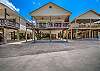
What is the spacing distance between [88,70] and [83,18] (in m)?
31.5

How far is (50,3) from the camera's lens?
34.1 meters

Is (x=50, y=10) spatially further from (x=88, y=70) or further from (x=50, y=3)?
(x=88, y=70)

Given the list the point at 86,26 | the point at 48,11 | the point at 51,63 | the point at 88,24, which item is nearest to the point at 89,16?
the point at 88,24

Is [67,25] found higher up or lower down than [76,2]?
lower down

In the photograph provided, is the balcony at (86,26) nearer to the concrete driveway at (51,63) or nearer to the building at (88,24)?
the building at (88,24)

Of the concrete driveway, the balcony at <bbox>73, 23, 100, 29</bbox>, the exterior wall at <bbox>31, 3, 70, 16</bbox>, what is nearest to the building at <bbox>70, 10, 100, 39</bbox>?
the balcony at <bbox>73, 23, 100, 29</bbox>

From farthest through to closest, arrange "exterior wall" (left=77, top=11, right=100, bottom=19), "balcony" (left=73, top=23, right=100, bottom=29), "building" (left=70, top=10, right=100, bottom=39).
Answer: "exterior wall" (left=77, top=11, right=100, bottom=19), "building" (left=70, top=10, right=100, bottom=39), "balcony" (left=73, top=23, right=100, bottom=29)

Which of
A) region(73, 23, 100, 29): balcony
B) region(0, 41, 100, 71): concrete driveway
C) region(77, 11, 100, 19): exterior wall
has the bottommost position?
region(0, 41, 100, 71): concrete driveway

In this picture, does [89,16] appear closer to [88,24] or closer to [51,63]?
[88,24]

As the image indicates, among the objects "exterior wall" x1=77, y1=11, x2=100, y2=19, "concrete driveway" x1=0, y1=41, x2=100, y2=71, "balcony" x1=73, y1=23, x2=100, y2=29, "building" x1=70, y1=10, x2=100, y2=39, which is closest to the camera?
"concrete driveway" x1=0, y1=41, x2=100, y2=71

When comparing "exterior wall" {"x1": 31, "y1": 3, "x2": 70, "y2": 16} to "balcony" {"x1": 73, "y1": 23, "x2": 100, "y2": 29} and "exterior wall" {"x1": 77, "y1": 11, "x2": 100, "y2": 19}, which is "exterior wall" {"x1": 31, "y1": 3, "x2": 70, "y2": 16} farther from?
"exterior wall" {"x1": 77, "y1": 11, "x2": 100, "y2": 19}

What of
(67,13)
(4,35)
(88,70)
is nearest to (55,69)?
(88,70)

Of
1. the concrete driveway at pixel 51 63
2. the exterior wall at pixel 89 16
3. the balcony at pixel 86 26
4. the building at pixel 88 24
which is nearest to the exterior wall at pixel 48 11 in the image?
the balcony at pixel 86 26

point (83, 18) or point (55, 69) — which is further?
point (83, 18)
